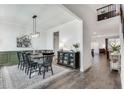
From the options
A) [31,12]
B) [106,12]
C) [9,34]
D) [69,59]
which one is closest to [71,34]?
[69,59]

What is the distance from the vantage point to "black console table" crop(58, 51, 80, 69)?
15.5 ft

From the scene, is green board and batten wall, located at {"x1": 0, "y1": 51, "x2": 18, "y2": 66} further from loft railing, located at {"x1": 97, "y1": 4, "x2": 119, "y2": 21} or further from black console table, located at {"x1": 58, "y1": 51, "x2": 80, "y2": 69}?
loft railing, located at {"x1": 97, "y1": 4, "x2": 119, "y2": 21}

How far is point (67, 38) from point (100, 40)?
9.72 metres

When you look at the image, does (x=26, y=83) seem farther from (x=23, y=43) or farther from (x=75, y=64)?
(x=23, y=43)

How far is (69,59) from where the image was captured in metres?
5.11

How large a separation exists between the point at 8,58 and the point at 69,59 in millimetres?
3557

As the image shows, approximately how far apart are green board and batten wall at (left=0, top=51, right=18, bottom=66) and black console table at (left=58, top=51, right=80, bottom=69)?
107 inches

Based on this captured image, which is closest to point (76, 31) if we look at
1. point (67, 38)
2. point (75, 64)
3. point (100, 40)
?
point (67, 38)

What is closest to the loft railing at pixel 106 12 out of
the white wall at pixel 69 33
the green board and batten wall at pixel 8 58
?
the white wall at pixel 69 33

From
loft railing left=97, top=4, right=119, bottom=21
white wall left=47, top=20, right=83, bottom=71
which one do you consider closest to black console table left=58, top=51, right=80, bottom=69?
white wall left=47, top=20, right=83, bottom=71

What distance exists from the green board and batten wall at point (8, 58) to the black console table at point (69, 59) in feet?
8.94

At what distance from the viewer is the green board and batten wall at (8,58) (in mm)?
5625

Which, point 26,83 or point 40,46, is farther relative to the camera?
point 40,46
